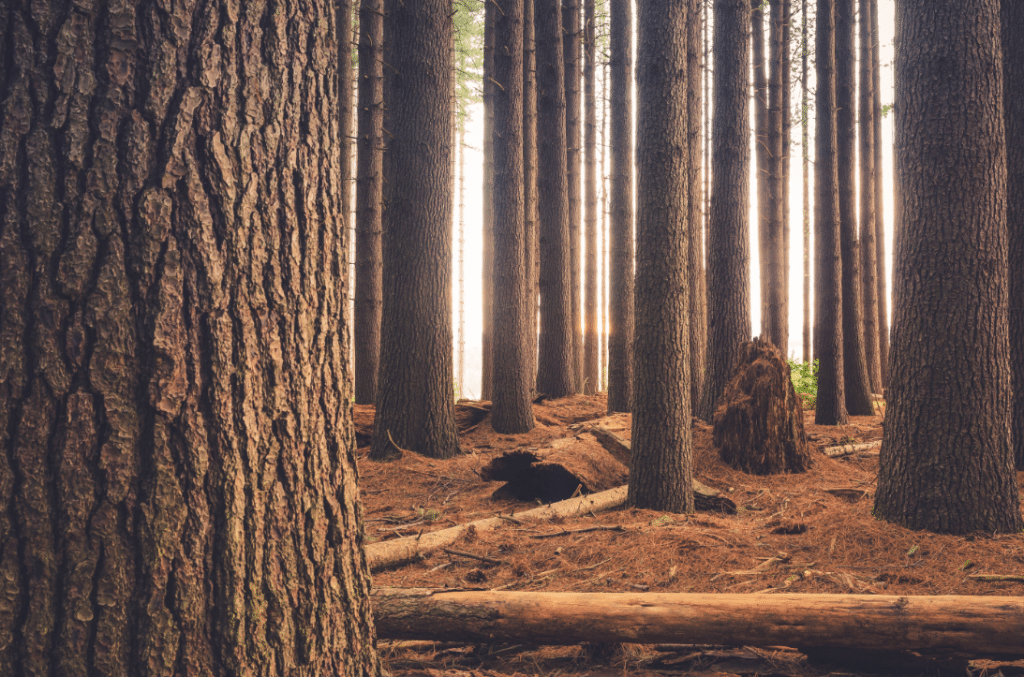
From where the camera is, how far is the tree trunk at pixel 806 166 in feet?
60.0

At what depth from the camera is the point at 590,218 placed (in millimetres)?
18781

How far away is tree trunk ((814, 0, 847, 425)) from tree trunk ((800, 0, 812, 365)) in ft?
26.5

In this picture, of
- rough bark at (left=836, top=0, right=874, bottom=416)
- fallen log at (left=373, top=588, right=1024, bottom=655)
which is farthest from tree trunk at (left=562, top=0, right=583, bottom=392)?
fallen log at (left=373, top=588, right=1024, bottom=655)

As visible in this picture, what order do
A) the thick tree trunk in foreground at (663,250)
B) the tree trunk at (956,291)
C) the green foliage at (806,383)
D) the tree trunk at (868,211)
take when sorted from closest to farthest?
the tree trunk at (956,291) → the thick tree trunk in foreground at (663,250) → the tree trunk at (868,211) → the green foliage at (806,383)

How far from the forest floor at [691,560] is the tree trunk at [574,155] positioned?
24.6ft

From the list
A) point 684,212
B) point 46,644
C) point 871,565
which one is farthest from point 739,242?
point 46,644

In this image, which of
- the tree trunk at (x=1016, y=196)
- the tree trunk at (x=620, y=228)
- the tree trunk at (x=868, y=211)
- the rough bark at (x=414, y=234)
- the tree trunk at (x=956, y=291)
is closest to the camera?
the tree trunk at (x=956, y=291)

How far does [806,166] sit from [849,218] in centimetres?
1194

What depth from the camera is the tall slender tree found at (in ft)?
59.2

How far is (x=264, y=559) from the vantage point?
1.68 m

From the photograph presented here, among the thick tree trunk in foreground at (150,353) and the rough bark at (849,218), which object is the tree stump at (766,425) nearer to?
the rough bark at (849,218)

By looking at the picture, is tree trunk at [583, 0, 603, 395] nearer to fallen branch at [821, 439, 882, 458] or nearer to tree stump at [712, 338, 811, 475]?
fallen branch at [821, 439, 882, 458]

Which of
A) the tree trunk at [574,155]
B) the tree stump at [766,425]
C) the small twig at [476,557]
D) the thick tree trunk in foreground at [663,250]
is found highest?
the tree trunk at [574,155]

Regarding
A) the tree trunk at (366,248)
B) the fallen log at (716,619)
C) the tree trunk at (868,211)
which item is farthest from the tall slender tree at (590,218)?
the fallen log at (716,619)
